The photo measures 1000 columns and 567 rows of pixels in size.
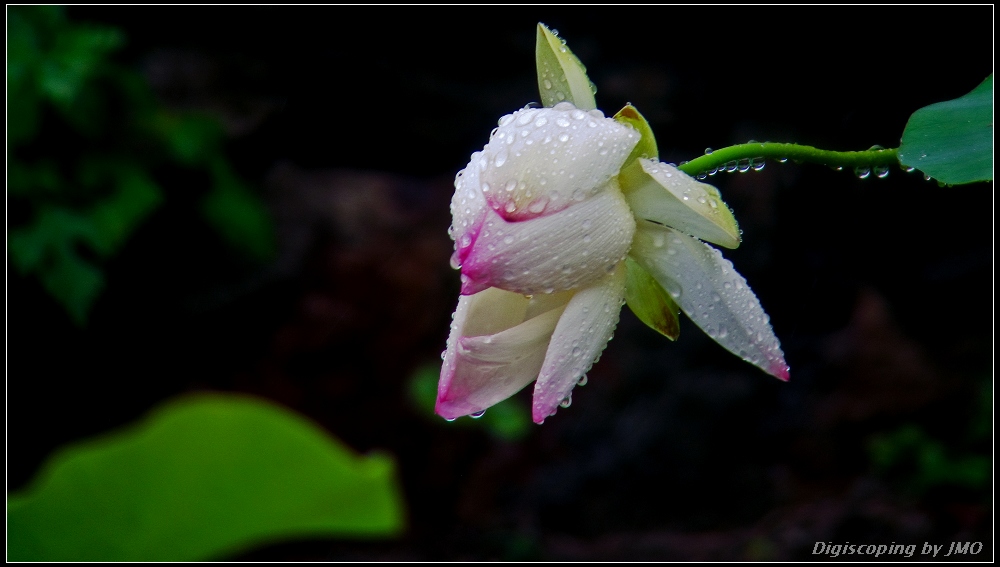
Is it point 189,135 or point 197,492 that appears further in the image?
point 189,135

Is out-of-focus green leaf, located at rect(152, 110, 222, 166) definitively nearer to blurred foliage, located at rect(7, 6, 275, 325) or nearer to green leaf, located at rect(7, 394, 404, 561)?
blurred foliage, located at rect(7, 6, 275, 325)

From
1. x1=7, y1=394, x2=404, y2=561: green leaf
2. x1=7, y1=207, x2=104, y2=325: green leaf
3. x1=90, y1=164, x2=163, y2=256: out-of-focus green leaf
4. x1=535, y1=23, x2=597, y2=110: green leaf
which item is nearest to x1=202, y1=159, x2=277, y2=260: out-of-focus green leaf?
x1=90, y1=164, x2=163, y2=256: out-of-focus green leaf

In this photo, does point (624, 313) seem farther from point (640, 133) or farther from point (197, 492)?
point (640, 133)

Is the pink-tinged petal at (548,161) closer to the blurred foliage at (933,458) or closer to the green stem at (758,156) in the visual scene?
the green stem at (758,156)

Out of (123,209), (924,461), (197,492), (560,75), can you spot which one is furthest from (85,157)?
(924,461)

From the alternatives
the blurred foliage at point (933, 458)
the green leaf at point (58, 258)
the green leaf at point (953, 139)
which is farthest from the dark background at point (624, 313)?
the green leaf at point (953, 139)

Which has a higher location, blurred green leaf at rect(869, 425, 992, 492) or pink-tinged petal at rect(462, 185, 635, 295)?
pink-tinged petal at rect(462, 185, 635, 295)

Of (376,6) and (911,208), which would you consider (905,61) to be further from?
(376,6)
